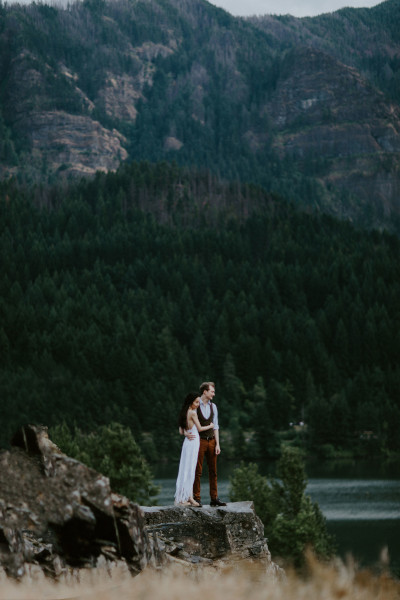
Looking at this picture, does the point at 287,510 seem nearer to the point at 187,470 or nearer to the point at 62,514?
the point at 187,470

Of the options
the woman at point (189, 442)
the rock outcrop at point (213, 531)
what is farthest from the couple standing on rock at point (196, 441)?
the rock outcrop at point (213, 531)

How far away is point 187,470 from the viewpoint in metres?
22.2

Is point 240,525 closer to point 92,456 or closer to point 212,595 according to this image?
point 212,595

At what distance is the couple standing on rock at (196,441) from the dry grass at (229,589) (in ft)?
31.0

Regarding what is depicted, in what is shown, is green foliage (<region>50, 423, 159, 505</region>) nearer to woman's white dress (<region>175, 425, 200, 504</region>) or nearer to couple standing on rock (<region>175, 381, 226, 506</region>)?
couple standing on rock (<region>175, 381, 226, 506</region>)

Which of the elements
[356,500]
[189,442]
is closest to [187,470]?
[189,442]

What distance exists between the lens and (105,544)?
1362 cm

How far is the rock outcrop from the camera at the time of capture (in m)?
19.6

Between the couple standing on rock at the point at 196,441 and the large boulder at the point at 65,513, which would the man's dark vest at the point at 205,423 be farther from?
the large boulder at the point at 65,513

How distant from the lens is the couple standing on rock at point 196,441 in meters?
21.9

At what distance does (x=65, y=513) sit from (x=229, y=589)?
10.1 ft

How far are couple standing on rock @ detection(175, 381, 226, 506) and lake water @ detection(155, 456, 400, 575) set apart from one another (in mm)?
40962

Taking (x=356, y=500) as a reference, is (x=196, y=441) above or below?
above

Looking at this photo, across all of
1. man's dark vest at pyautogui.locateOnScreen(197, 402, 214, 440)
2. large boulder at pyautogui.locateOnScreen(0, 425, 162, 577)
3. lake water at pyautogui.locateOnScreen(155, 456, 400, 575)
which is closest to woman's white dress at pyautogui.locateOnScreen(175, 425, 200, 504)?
man's dark vest at pyautogui.locateOnScreen(197, 402, 214, 440)
